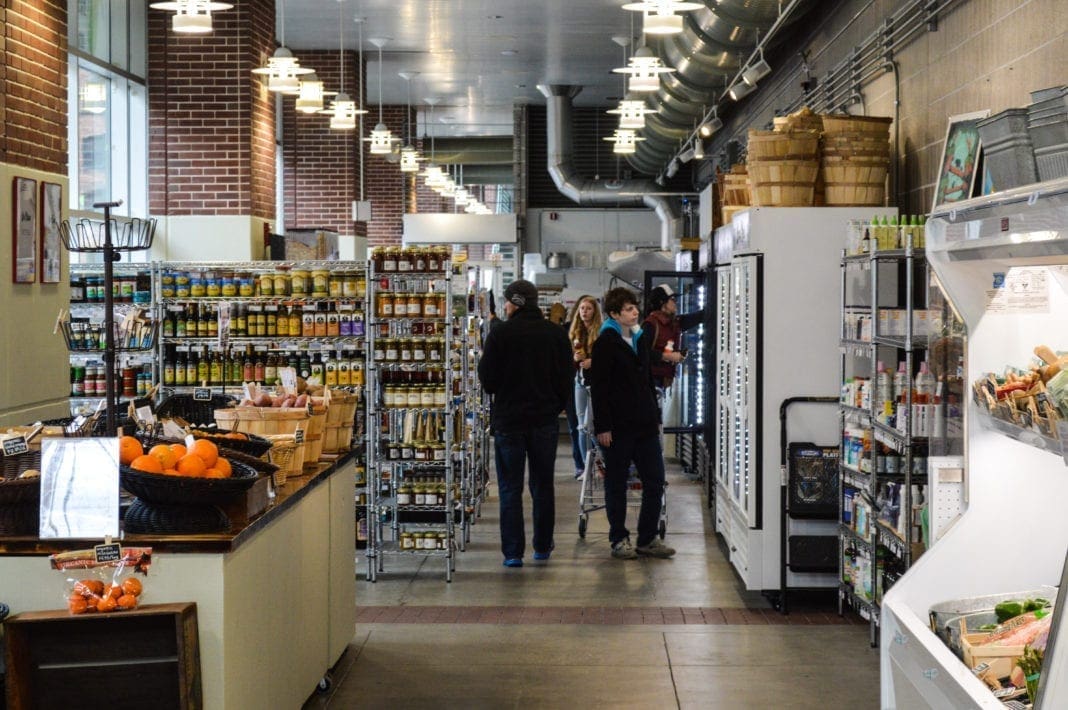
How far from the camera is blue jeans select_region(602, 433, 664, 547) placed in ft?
28.1

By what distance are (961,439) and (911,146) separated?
4.61 m

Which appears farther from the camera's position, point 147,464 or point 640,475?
point 640,475

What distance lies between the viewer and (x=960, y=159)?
250 inches

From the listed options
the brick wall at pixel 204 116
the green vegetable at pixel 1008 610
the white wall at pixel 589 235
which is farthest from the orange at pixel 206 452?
the white wall at pixel 589 235

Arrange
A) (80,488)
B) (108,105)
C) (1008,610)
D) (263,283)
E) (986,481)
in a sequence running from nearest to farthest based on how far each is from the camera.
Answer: (1008,610) < (986,481) < (80,488) < (263,283) < (108,105)

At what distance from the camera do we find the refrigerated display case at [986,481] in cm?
314

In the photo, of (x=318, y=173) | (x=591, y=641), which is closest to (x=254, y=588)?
(x=591, y=641)

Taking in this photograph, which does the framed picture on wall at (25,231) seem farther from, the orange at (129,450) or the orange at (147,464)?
the orange at (147,464)

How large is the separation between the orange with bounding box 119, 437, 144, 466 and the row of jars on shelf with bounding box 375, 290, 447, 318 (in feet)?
12.9

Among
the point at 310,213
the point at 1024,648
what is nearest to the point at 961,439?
the point at 1024,648

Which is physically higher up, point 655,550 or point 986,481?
point 986,481

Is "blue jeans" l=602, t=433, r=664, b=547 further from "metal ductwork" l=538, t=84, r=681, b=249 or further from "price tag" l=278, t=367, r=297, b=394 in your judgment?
"metal ductwork" l=538, t=84, r=681, b=249

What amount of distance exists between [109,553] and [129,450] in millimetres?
565

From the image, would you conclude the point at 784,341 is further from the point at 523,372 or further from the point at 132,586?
the point at 132,586
